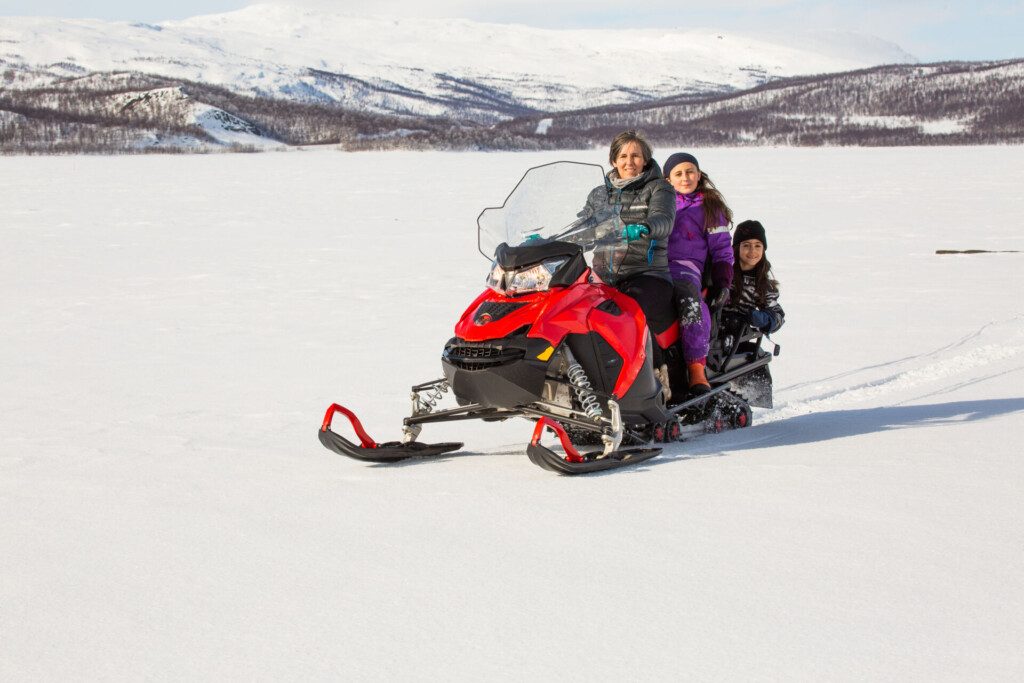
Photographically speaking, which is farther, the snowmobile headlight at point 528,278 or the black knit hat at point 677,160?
the black knit hat at point 677,160

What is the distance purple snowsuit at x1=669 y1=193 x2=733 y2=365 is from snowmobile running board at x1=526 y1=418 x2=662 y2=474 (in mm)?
875

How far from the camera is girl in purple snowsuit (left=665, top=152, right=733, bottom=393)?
15.7 feet

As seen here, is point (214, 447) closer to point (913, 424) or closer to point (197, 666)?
point (197, 666)

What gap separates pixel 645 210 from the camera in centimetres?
449

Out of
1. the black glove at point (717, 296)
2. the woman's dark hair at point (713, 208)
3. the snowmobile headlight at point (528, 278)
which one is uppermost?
the woman's dark hair at point (713, 208)

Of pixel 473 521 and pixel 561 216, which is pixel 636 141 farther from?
pixel 473 521

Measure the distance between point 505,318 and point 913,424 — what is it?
2.20 metres

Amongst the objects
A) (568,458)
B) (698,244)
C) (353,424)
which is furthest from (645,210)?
(353,424)

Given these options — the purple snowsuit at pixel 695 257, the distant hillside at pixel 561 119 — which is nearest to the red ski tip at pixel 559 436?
the purple snowsuit at pixel 695 257

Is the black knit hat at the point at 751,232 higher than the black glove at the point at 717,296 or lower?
higher

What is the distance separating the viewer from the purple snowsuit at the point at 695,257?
4715 mm

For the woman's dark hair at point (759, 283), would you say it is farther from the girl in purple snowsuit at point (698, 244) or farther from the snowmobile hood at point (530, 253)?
the snowmobile hood at point (530, 253)

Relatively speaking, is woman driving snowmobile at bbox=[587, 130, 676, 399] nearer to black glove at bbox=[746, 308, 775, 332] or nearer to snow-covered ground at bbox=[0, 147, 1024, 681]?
snow-covered ground at bbox=[0, 147, 1024, 681]

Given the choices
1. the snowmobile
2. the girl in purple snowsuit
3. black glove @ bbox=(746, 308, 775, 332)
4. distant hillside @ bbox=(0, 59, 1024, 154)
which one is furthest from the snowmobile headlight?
distant hillside @ bbox=(0, 59, 1024, 154)
